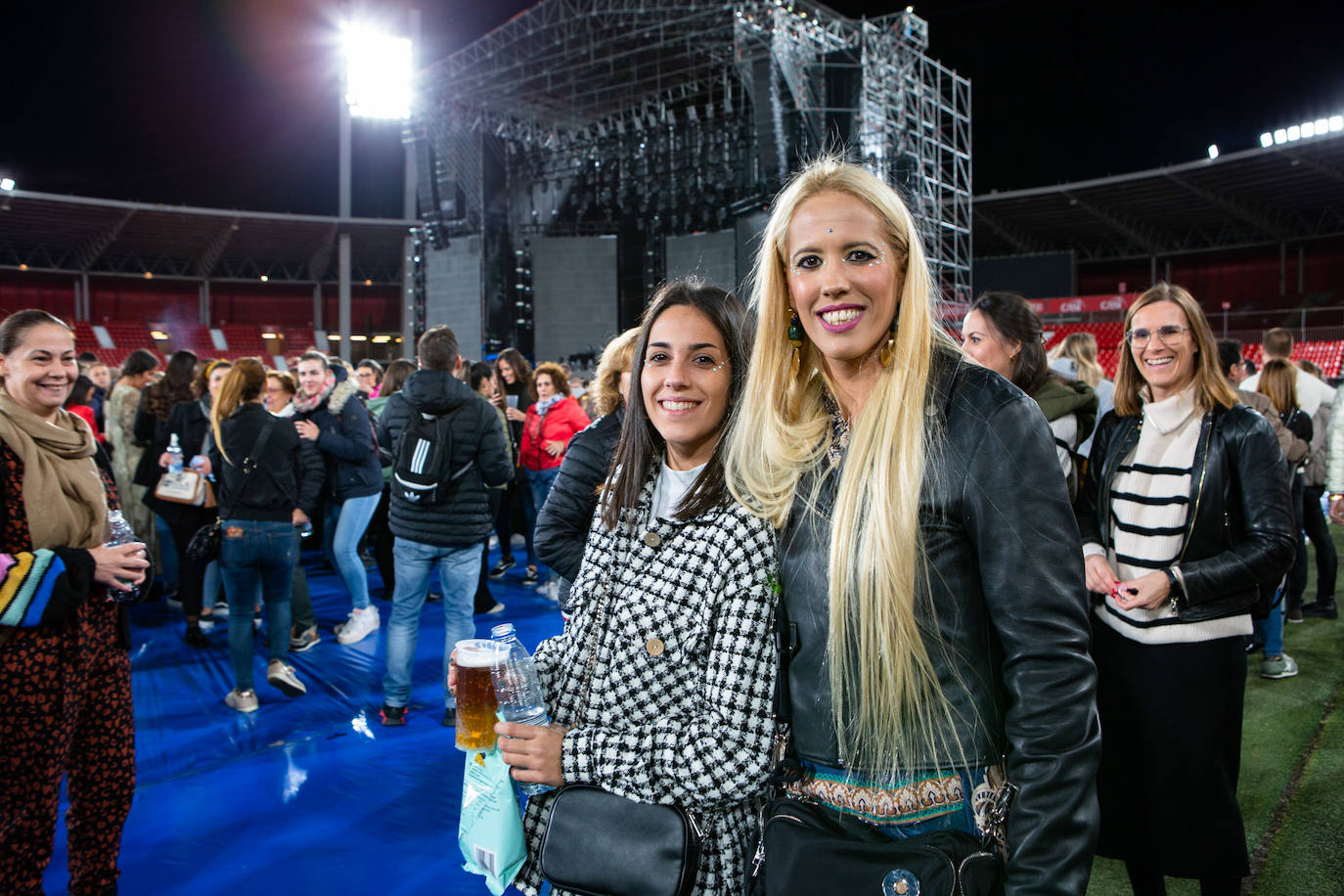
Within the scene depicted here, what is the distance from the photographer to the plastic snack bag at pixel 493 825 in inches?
53.4

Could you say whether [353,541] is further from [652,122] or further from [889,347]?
[652,122]

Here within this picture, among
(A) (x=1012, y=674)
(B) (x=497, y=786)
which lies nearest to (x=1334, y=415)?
(A) (x=1012, y=674)

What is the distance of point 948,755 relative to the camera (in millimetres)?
1136

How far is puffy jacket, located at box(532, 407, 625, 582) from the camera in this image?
→ 2566mm

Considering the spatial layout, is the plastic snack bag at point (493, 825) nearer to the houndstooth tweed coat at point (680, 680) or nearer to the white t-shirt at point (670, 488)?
the houndstooth tweed coat at point (680, 680)

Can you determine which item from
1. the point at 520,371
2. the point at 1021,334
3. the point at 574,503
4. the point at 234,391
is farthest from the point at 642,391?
the point at 520,371

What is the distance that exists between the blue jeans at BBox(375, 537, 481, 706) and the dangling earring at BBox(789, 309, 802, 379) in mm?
2944

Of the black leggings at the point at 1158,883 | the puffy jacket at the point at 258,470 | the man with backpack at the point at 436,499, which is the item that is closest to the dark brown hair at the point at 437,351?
the man with backpack at the point at 436,499

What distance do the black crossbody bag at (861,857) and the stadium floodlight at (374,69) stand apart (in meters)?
24.2

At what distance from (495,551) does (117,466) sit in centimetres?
328

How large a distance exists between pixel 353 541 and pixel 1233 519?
465cm

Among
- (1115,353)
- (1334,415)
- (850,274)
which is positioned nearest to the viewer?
(850,274)

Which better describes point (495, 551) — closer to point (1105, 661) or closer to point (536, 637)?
point (536, 637)

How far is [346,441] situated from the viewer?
192 inches
